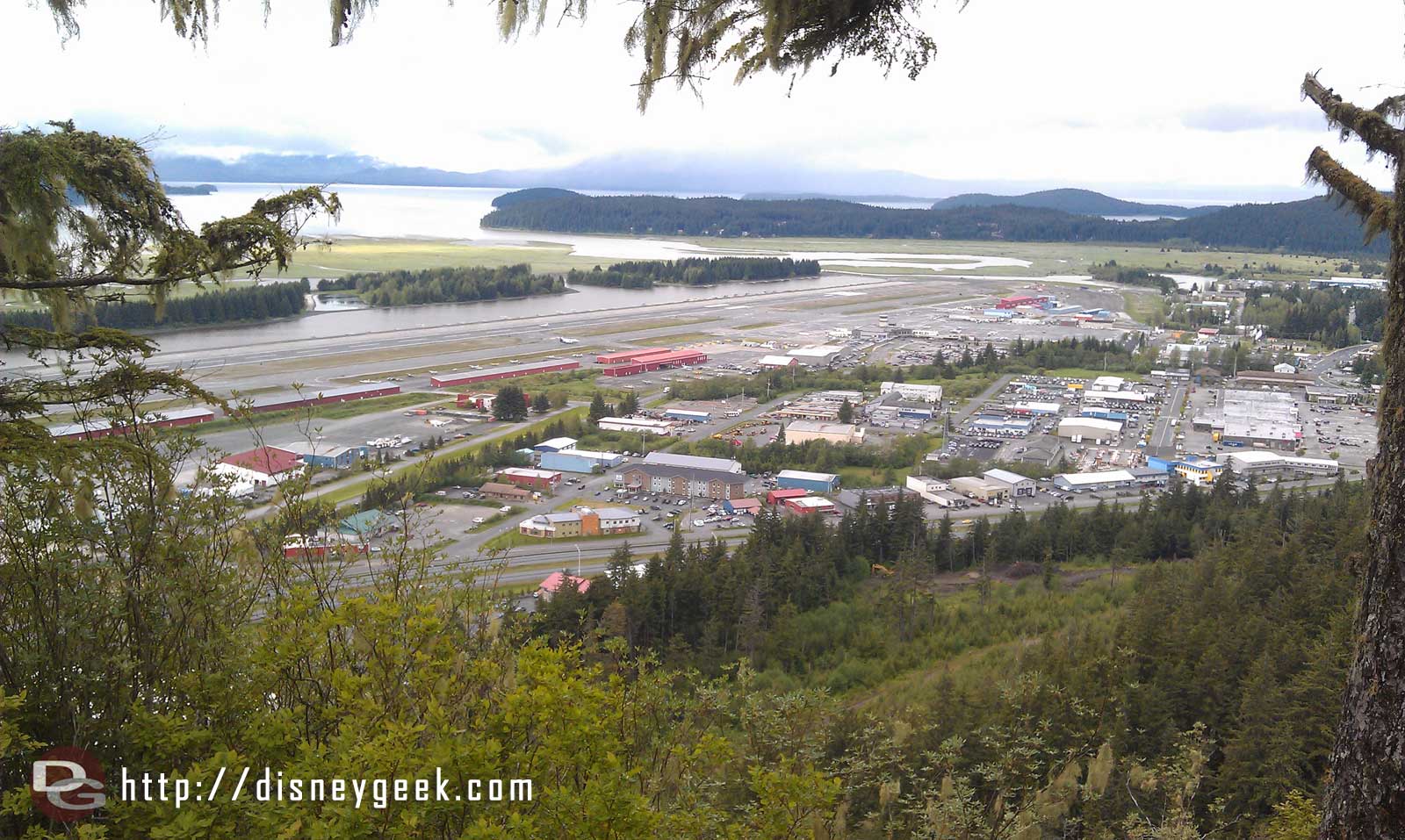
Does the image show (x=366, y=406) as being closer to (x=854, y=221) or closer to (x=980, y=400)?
(x=980, y=400)

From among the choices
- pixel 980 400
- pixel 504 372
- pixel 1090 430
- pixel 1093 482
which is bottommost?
pixel 1093 482

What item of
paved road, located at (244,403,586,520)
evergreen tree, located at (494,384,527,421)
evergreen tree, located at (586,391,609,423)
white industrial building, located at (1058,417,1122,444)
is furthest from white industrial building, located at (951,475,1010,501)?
evergreen tree, located at (494,384,527,421)

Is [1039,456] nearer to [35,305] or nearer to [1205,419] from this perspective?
[1205,419]

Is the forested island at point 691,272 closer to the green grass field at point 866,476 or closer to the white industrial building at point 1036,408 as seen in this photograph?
the white industrial building at point 1036,408

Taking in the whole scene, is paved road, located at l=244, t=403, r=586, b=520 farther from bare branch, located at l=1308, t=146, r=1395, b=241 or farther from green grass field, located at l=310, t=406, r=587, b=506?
bare branch, located at l=1308, t=146, r=1395, b=241

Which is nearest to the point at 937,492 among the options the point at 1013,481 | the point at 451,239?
the point at 1013,481

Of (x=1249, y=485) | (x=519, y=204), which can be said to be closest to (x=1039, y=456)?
(x=1249, y=485)
